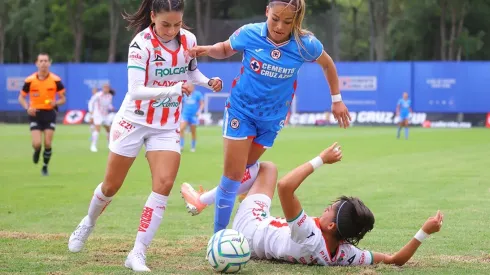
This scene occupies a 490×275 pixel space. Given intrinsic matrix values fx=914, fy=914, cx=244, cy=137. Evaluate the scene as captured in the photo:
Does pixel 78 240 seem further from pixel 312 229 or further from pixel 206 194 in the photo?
pixel 312 229

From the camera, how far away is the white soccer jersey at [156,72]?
8.05 metres

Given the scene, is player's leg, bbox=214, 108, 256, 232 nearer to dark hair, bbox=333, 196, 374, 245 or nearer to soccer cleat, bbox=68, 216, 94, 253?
dark hair, bbox=333, 196, 374, 245

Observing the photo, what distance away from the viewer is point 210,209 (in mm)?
13211

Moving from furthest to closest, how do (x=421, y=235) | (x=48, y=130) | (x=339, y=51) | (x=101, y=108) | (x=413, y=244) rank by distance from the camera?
(x=339, y=51) → (x=101, y=108) → (x=48, y=130) → (x=413, y=244) → (x=421, y=235)

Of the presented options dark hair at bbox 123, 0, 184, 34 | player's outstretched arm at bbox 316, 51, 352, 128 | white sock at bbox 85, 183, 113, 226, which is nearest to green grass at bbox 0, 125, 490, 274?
white sock at bbox 85, 183, 113, 226

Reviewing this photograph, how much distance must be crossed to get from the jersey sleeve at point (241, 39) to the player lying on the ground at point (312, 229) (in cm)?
136

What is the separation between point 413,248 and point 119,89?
1799 inches

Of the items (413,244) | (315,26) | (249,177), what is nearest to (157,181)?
(249,177)

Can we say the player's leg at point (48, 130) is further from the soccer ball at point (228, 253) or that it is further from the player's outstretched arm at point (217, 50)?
the soccer ball at point (228, 253)

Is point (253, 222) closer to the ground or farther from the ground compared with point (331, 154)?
closer to the ground

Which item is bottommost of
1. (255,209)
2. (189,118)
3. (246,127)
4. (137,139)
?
(189,118)

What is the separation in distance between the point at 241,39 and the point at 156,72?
88 cm

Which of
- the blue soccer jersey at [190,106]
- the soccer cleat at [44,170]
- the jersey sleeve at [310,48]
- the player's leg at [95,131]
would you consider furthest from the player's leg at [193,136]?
the jersey sleeve at [310,48]

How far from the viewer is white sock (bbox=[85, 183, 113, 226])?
861cm
